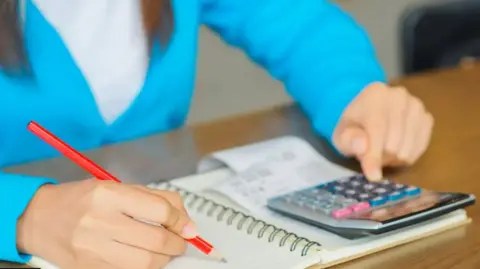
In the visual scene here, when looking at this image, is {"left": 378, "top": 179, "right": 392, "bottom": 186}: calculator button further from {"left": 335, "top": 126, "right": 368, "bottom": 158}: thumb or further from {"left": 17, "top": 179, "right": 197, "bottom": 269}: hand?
{"left": 17, "top": 179, "right": 197, "bottom": 269}: hand

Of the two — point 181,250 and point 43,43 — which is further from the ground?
point 43,43

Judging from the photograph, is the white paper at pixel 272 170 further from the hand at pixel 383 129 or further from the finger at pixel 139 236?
the finger at pixel 139 236

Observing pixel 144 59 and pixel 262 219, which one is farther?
pixel 144 59

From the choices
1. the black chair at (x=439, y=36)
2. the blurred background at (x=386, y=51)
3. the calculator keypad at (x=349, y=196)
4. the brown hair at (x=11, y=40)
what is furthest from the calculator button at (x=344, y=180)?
the black chair at (x=439, y=36)

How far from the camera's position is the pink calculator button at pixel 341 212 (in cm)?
69

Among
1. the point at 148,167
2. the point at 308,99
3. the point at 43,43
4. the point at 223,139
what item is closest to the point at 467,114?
the point at 308,99

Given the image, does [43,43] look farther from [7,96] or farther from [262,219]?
[262,219]

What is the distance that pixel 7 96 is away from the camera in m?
0.85

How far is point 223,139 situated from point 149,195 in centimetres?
34

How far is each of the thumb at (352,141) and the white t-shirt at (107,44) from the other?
24cm

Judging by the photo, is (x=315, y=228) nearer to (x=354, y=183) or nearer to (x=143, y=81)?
(x=354, y=183)

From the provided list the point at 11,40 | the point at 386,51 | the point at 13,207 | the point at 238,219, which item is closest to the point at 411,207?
the point at 238,219

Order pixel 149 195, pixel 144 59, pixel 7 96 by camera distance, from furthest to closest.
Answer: pixel 144 59 < pixel 7 96 < pixel 149 195

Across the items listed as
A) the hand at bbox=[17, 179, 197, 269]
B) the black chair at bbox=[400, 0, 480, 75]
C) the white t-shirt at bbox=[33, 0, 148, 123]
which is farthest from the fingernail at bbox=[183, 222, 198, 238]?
the black chair at bbox=[400, 0, 480, 75]
